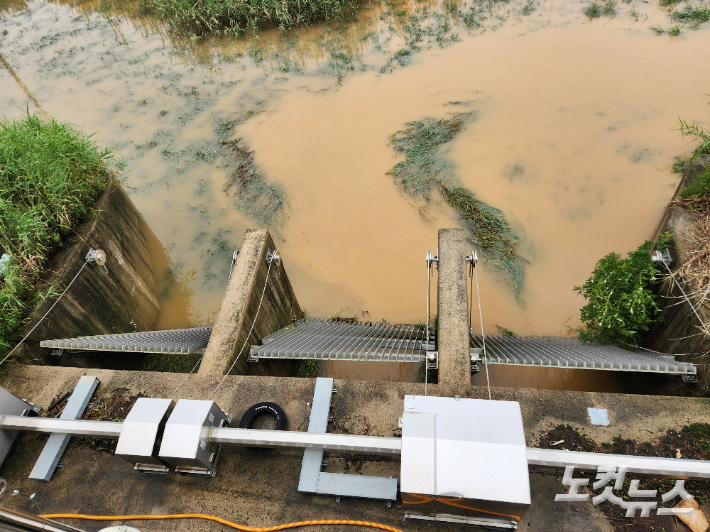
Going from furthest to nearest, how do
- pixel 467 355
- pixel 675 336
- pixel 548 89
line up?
pixel 548 89 < pixel 675 336 < pixel 467 355

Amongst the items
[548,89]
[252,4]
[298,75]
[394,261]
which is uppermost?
[252,4]

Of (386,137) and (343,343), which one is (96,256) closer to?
(343,343)

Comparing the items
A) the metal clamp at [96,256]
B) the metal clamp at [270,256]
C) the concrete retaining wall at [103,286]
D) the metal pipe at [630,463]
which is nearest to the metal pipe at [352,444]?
the metal pipe at [630,463]

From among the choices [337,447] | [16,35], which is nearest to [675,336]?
[337,447]

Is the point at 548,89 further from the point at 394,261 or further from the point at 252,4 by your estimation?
the point at 252,4

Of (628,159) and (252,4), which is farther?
(252,4)

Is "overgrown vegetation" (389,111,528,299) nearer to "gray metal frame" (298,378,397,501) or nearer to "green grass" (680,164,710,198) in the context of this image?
"green grass" (680,164,710,198)
